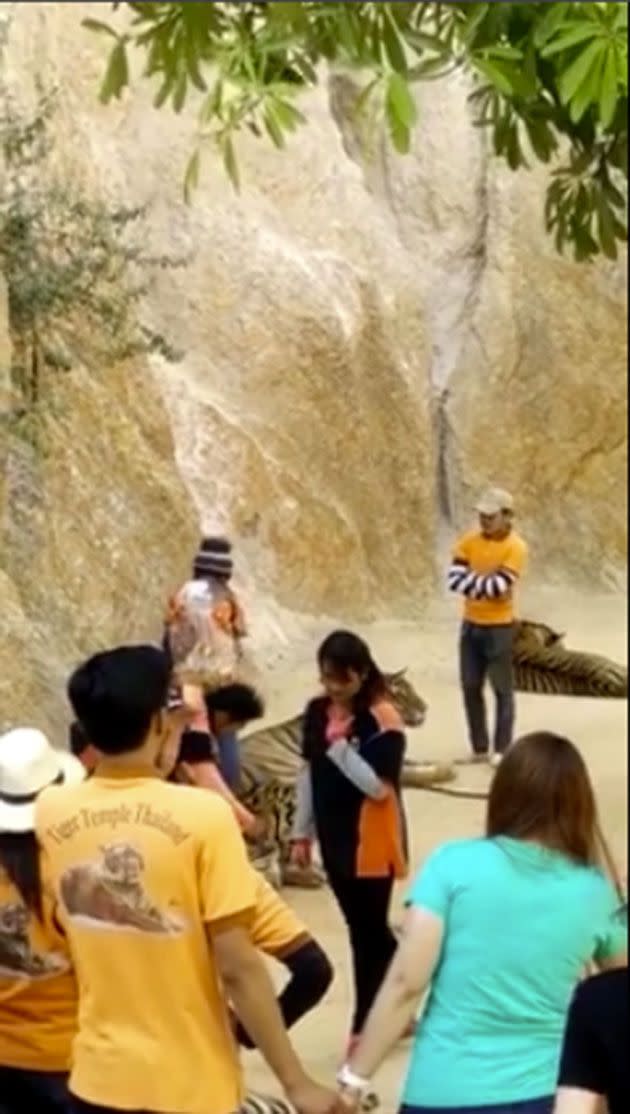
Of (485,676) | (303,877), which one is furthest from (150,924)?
(485,676)

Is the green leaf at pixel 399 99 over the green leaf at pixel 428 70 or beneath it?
beneath

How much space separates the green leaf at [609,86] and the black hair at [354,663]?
167 cm

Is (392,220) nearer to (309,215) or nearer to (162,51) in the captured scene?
(309,215)

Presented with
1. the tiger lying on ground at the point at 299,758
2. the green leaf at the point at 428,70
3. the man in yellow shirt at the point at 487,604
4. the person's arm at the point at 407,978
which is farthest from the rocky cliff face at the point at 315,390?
the person's arm at the point at 407,978

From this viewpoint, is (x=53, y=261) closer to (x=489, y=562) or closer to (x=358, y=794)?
(x=358, y=794)

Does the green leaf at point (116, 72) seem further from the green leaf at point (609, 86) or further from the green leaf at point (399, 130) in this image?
the green leaf at point (609, 86)

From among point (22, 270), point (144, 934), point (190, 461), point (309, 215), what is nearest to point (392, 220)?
point (309, 215)

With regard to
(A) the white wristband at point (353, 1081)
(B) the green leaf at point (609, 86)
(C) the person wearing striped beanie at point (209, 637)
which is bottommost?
(A) the white wristband at point (353, 1081)

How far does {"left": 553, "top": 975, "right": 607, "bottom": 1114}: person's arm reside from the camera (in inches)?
109

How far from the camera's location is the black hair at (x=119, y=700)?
355 cm

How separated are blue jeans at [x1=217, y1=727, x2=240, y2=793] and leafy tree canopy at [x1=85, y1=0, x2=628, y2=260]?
1.71m

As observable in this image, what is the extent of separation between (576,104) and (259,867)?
2.76 meters

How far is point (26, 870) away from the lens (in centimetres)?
370

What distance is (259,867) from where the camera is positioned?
6.23 m
